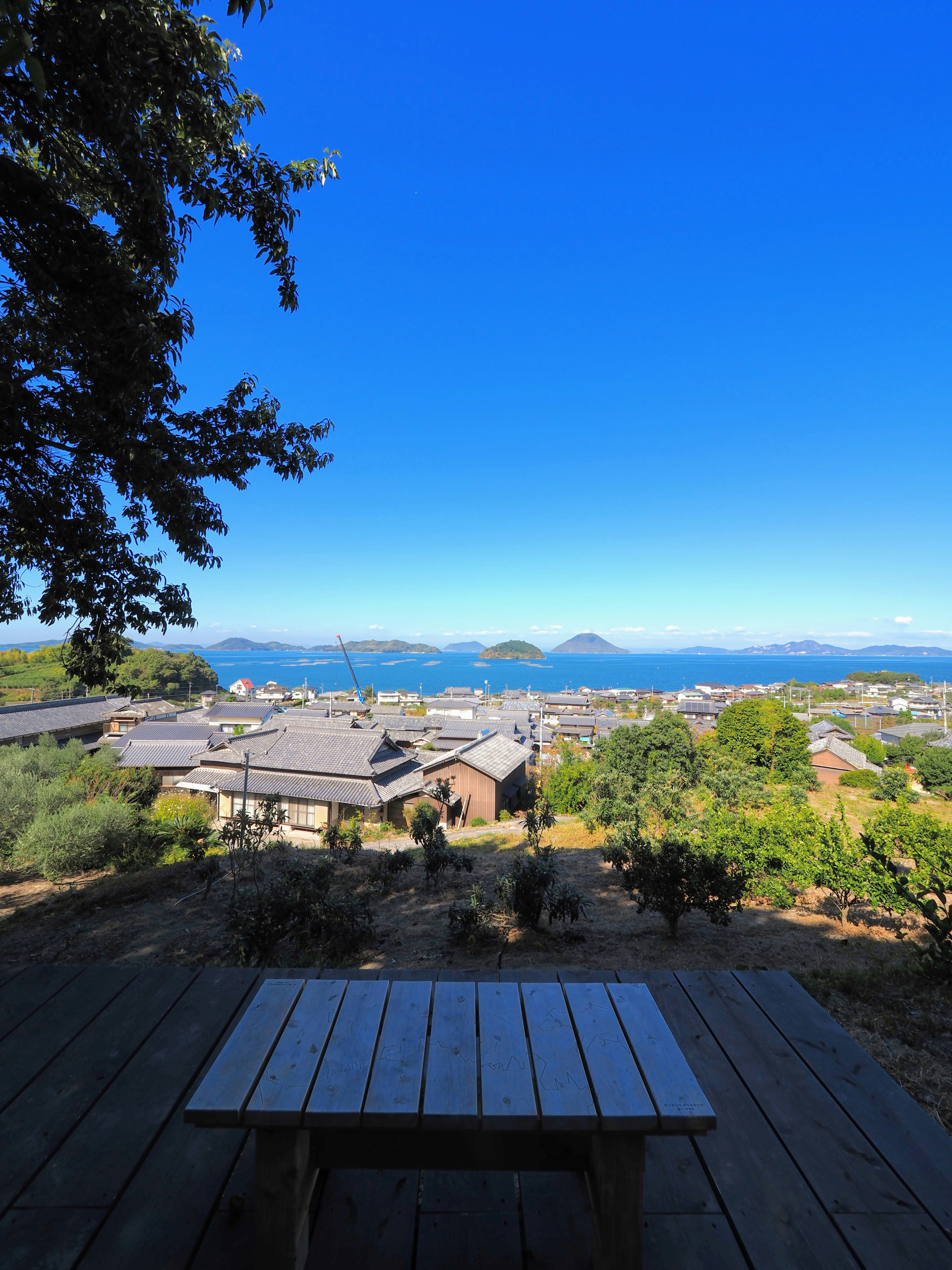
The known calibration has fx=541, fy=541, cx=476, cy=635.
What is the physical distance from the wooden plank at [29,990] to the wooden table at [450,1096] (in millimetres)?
1619

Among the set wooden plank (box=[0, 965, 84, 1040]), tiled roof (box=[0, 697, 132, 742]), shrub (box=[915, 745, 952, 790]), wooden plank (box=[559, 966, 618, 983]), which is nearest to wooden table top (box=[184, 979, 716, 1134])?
wooden plank (box=[559, 966, 618, 983])

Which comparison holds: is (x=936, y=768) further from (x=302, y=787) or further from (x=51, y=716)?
(x=51, y=716)

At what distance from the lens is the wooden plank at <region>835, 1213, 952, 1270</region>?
1.43 m

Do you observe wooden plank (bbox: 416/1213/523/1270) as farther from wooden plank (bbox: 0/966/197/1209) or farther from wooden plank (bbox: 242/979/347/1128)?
wooden plank (bbox: 0/966/197/1209)

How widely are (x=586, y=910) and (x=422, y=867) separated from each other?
143 inches

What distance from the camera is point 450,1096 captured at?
127 centimetres

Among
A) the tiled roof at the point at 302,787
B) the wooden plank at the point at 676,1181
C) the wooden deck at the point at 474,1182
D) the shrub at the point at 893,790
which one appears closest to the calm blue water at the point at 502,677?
the tiled roof at the point at 302,787

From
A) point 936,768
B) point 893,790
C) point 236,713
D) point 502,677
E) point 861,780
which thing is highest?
point 236,713

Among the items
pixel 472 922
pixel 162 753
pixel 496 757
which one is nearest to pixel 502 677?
pixel 162 753

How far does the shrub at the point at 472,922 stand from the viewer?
16.2 ft

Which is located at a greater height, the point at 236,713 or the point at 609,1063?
the point at 609,1063

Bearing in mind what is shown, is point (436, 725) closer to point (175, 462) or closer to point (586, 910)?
point (586, 910)

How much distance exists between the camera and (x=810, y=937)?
17.8 feet

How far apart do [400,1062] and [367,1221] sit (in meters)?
0.57
